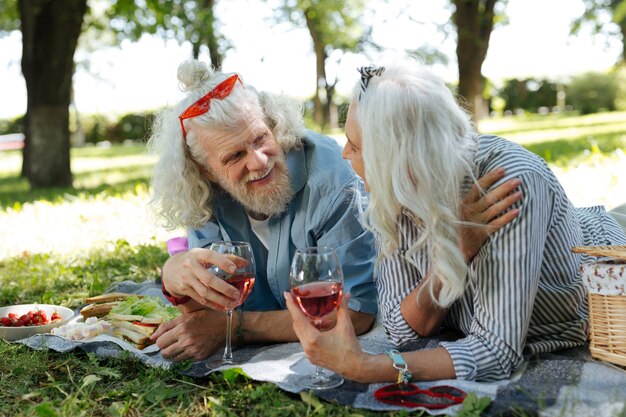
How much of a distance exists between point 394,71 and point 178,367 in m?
1.72

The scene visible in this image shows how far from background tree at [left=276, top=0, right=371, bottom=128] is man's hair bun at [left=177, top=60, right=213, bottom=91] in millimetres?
21091

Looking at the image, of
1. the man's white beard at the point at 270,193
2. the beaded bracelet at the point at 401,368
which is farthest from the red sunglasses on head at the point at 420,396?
the man's white beard at the point at 270,193

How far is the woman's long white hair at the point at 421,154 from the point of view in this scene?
2615mm

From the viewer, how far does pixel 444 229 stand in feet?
8.91

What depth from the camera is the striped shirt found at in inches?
109

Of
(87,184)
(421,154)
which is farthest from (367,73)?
(87,184)

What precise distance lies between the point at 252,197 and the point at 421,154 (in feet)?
4.63

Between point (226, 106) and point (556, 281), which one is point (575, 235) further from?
point (226, 106)

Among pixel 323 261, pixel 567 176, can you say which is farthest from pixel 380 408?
pixel 567 176

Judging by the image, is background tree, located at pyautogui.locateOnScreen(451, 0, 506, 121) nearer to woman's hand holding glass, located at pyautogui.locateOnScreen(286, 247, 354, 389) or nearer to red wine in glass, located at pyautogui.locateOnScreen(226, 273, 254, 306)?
red wine in glass, located at pyautogui.locateOnScreen(226, 273, 254, 306)

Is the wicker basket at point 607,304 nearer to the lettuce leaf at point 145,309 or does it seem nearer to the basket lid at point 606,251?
the basket lid at point 606,251

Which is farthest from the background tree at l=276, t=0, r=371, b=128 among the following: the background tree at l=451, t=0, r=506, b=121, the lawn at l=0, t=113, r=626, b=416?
the lawn at l=0, t=113, r=626, b=416

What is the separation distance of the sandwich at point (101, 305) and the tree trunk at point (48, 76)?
807cm

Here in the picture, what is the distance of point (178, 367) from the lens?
3480mm
